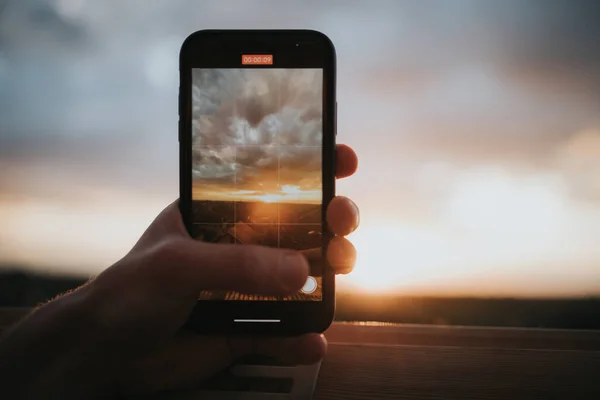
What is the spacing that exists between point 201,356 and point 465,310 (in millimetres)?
621

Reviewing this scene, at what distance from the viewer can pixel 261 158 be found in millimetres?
718

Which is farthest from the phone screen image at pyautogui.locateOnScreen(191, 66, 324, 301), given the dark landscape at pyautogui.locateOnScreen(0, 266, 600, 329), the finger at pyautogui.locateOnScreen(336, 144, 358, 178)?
the dark landscape at pyautogui.locateOnScreen(0, 266, 600, 329)

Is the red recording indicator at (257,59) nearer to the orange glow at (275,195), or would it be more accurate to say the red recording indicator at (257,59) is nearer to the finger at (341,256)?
the orange glow at (275,195)

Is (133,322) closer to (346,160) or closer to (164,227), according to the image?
(164,227)

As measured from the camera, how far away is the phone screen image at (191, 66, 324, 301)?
715mm

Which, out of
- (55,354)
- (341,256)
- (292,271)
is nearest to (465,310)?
(341,256)

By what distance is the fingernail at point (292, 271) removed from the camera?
62cm

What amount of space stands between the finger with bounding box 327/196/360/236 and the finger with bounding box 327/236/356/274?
17 mm

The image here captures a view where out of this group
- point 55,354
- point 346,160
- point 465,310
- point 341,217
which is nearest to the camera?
point 55,354

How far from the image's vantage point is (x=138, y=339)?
0.65 meters

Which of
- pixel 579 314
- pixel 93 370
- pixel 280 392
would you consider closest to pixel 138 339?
pixel 93 370

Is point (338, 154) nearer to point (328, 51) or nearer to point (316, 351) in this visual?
point (328, 51)

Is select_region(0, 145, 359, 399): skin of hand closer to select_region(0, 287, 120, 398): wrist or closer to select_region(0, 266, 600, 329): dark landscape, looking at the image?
select_region(0, 287, 120, 398): wrist

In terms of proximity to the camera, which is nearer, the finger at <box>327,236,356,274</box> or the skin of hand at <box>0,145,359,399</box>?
the skin of hand at <box>0,145,359,399</box>
